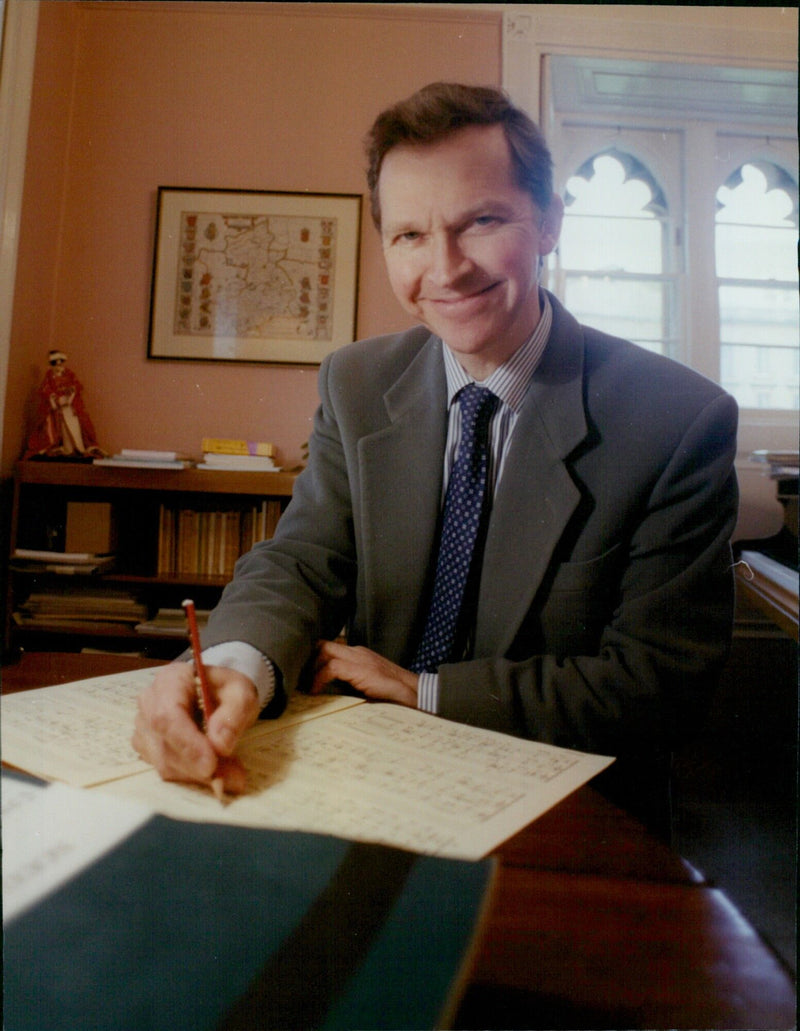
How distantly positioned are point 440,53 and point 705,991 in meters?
0.72

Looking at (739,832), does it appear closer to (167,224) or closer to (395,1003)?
(395,1003)

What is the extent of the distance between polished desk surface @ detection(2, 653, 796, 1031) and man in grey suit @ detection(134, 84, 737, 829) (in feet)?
0.67

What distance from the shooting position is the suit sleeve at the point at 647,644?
0.58 meters

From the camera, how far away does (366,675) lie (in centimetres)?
61

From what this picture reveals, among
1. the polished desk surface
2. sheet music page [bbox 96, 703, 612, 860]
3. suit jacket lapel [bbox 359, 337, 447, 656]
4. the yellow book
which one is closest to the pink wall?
the yellow book

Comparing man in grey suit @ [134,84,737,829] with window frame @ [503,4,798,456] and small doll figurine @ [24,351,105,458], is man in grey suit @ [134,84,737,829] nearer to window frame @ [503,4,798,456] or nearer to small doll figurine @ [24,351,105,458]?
window frame @ [503,4,798,456]

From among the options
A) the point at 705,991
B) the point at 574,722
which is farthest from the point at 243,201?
the point at 705,991

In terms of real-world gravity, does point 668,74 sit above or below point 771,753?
above

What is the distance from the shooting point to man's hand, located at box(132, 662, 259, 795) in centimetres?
40

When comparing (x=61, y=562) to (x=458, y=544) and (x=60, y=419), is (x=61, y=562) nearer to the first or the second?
(x=60, y=419)

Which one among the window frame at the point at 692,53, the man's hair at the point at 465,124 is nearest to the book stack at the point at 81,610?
the man's hair at the point at 465,124

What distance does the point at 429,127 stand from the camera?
1.84 feet

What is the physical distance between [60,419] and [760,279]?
724mm

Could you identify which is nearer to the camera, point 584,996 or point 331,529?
point 584,996
